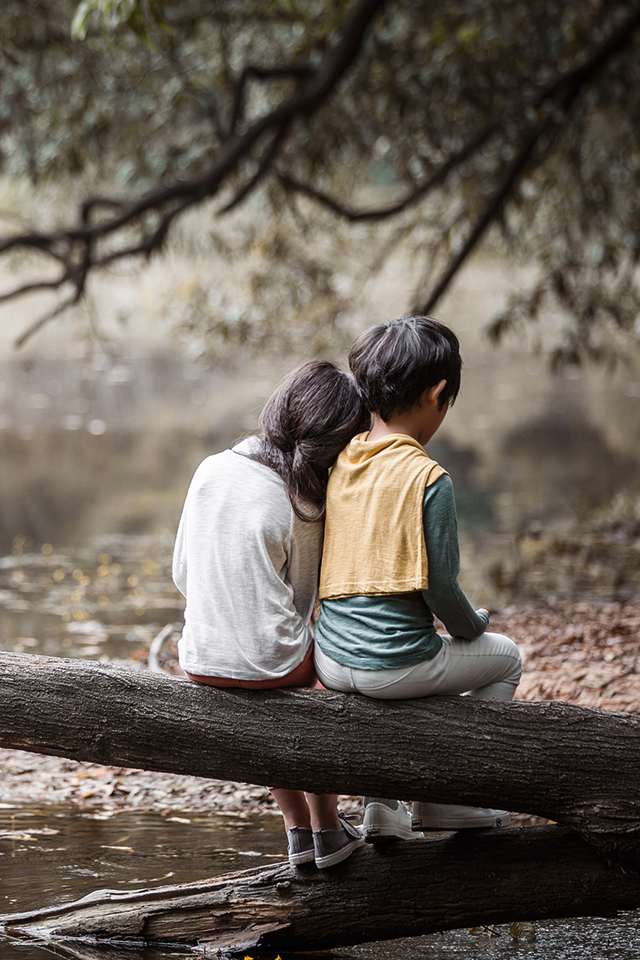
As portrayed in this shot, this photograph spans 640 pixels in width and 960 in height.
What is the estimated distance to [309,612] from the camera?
11.0 ft

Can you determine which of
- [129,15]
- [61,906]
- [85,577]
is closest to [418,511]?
[61,906]

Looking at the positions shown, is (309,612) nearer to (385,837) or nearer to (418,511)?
(418,511)

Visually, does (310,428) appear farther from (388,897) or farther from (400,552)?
(388,897)

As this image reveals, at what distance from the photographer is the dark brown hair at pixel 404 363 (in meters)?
3.18

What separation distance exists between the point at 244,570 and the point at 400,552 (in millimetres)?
450

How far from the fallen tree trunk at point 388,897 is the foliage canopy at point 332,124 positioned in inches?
240

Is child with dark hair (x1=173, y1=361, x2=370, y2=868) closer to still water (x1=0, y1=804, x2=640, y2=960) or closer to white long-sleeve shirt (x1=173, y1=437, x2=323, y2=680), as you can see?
white long-sleeve shirt (x1=173, y1=437, x2=323, y2=680)

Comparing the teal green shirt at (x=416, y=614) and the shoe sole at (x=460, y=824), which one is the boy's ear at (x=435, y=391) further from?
the shoe sole at (x=460, y=824)

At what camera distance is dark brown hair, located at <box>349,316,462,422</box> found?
125 inches

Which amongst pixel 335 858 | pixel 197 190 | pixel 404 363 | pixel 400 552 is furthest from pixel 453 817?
pixel 197 190

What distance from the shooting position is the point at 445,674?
3178mm

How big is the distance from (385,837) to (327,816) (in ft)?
0.64

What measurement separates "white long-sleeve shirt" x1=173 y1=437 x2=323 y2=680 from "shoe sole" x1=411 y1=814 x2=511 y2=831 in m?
0.65

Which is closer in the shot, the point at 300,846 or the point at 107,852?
the point at 300,846
